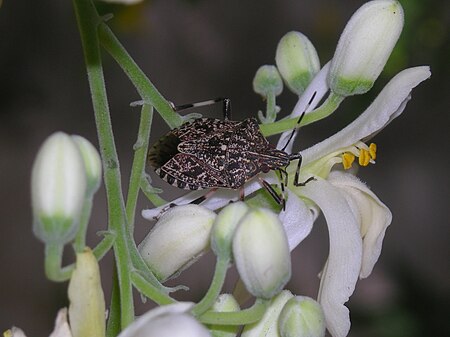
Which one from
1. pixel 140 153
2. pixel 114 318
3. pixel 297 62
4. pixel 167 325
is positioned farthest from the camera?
pixel 297 62

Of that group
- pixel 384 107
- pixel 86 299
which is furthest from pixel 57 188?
pixel 384 107

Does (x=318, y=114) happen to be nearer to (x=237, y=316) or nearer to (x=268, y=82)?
(x=268, y=82)

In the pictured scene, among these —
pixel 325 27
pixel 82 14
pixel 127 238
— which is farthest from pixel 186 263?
pixel 325 27

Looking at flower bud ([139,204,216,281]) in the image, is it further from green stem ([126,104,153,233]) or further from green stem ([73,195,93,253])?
green stem ([73,195,93,253])

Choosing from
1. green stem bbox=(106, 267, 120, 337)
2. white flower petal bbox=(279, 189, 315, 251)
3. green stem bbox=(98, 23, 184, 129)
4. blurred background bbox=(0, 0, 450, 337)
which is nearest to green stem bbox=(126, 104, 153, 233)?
green stem bbox=(98, 23, 184, 129)

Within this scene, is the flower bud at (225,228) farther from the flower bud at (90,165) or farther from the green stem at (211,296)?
the flower bud at (90,165)

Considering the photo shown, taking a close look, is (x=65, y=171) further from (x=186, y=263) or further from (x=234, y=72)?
(x=234, y=72)

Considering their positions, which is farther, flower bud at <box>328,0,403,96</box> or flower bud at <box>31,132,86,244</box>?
flower bud at <box>328,0,403,96</box>
